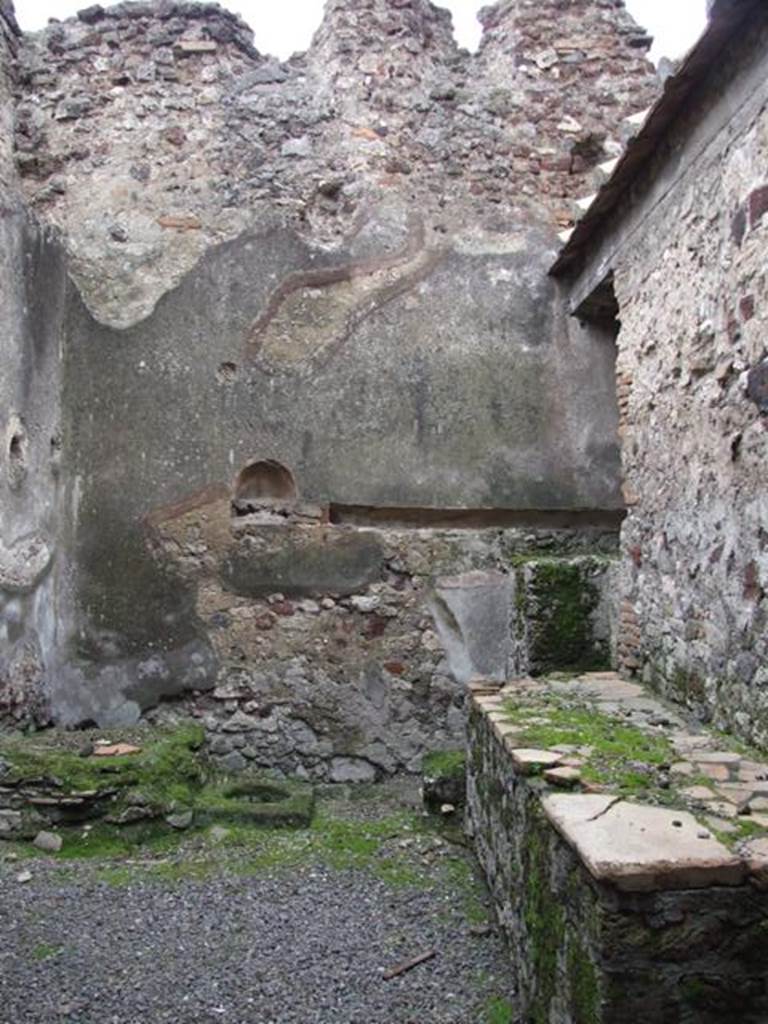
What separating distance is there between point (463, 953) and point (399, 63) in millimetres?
5332

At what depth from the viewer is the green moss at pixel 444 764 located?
4.26 metres

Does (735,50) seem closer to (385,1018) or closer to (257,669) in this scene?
(385,1018)

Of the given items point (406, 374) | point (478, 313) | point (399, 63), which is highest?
point (399, 63)

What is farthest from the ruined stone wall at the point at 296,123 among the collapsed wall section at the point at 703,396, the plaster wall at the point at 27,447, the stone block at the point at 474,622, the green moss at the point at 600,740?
the green moss at the point at 600,740

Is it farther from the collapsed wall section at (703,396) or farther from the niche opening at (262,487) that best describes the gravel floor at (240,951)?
the niche opening at (262,487)

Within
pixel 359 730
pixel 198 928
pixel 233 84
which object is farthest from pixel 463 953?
pixel 233 84

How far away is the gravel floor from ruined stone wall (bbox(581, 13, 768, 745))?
129 centimetres

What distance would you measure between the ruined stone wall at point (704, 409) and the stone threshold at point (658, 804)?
290 millimetres

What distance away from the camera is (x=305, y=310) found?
537 centimetres

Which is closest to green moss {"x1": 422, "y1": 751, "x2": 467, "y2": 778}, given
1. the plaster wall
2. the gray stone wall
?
the gray stone wall

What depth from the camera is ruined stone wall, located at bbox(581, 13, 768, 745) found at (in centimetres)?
290

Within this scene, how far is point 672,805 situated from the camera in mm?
2133

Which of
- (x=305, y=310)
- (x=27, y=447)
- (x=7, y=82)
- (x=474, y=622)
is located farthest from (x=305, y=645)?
(x=7, y=82)

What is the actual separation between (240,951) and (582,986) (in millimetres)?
1444
